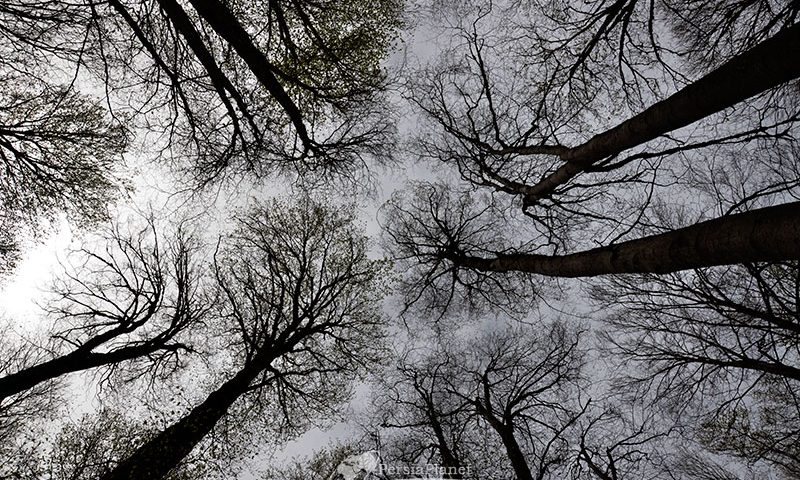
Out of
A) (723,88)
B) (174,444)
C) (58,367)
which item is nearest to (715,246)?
(723,88)

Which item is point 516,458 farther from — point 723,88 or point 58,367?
point 58,367

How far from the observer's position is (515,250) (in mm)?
9156

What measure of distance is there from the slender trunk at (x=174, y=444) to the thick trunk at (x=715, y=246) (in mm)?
7483

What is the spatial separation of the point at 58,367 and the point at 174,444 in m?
2.41

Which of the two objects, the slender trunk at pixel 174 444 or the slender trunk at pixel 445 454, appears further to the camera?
the slender trunk at pixel 445 454

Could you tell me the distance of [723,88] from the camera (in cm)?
338

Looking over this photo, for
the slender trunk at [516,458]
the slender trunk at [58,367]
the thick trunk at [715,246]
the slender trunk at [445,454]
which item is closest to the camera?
the thick trunk at [715,246]

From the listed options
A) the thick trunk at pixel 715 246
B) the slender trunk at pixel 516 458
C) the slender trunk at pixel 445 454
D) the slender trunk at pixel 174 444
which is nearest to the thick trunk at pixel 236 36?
the thick trunk at pixel 715 246

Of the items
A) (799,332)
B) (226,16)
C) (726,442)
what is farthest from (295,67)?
(726,442)

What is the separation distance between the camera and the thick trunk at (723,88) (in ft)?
9.98

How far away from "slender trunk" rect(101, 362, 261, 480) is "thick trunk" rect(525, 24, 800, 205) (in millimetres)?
8518

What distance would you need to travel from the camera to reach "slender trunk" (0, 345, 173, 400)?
19.5 feet

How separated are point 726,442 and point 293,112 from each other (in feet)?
42.2

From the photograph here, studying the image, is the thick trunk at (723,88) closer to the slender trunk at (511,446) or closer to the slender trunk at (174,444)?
the slender trunk at (511,446)
